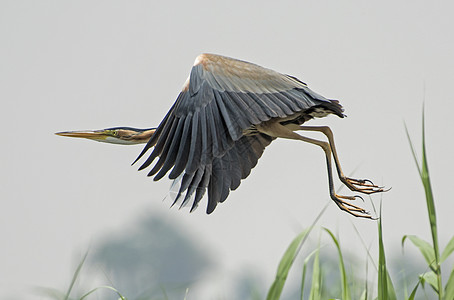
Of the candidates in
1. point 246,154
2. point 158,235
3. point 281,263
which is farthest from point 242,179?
point 158,235

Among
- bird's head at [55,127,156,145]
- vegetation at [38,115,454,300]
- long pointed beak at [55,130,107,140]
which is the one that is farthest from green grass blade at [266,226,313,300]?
long pointed beak at [55,130,107,140]

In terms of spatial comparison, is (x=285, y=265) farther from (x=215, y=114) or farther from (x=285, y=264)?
(x=215, y=114)

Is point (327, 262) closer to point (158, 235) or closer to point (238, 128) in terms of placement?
point (238, 128)

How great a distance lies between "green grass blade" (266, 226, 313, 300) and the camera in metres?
2.35

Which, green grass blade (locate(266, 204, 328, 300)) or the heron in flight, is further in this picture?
the heron in flight

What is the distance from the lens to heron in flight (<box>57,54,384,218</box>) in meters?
2.73

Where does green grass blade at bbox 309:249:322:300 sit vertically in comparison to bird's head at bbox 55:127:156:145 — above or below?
below

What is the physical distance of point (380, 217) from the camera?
2.15 meters

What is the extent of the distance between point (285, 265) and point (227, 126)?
581 millimetres

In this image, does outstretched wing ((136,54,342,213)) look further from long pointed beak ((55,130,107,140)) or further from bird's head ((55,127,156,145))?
long pointed beak ((55,130,107,140))

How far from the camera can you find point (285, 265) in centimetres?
239

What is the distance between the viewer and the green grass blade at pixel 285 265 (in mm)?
2352

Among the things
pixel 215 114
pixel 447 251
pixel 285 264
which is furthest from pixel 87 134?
pixel 447 251

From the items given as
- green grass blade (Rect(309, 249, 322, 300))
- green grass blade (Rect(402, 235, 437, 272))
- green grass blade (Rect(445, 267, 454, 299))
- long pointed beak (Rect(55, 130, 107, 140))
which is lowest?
green grass blade (Rect(309, 249, 322, 300))
